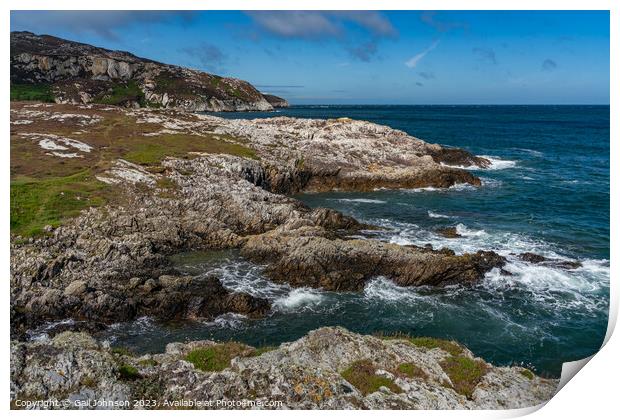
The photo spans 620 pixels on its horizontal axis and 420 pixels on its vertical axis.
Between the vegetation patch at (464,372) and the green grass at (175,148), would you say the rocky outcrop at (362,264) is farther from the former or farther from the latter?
the green grass at (175,148)

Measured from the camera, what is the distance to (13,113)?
256 ft

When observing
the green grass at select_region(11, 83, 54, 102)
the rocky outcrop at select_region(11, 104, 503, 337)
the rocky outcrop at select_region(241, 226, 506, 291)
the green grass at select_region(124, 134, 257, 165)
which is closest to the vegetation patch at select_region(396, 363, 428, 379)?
the rocky outcrop at select_region(11, 104, 503, 337)

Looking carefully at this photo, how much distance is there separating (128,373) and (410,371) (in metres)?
10.1

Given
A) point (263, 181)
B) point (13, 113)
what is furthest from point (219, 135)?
point (13, 113)

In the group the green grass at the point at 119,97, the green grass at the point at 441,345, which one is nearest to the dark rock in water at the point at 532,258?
the green grass at the point at 441,345

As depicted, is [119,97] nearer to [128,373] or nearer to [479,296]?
[479,296]

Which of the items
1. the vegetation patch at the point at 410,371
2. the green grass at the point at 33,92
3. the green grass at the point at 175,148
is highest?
the green grass at the point at 33,92

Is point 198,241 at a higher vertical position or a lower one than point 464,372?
lower

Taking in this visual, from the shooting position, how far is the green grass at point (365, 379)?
14808mm

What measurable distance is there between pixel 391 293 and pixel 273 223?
16.4 metres

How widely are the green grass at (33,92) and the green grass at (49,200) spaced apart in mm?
116743

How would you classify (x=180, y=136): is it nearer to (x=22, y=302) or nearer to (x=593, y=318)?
(x=22, y=302)

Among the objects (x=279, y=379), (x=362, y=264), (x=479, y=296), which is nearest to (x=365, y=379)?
(x=279, y=379)

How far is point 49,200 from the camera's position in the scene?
38531mm
